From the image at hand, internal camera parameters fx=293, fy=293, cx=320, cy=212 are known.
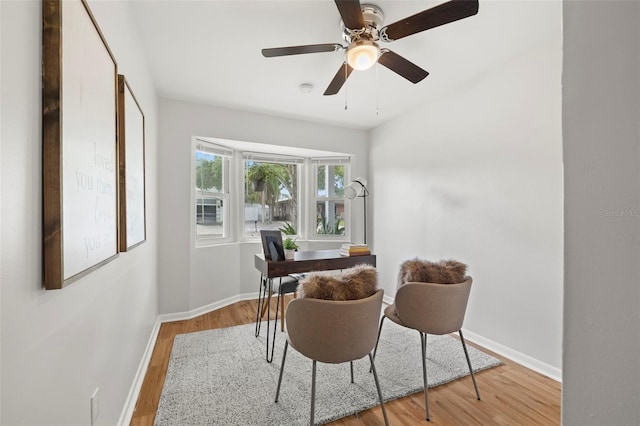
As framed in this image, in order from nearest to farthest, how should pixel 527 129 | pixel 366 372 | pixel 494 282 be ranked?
1. pixel 366 372
2. pixel 527 129
3. pixel 494 282

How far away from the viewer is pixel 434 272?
184cm

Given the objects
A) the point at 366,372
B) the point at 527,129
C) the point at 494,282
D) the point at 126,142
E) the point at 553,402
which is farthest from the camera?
the point at 494,282

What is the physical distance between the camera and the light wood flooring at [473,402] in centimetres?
169

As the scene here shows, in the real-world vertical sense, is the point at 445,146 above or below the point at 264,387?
above

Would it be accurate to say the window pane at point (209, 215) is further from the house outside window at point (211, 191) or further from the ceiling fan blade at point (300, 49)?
the ceiling fan blade at point (300, 49)

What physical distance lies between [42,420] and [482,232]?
9.66ft

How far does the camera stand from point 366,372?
214cm

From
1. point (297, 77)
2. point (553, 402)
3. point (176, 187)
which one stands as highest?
point (297, 77)

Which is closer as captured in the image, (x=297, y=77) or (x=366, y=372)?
(x=366, y=372)

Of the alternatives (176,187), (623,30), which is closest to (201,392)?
(176,187)

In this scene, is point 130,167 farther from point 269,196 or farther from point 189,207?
point 269,196

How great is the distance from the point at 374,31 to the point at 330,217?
2.90 meters

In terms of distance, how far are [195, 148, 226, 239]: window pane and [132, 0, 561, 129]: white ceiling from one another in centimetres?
73

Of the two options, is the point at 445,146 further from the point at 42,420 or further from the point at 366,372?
the point at 42,420
